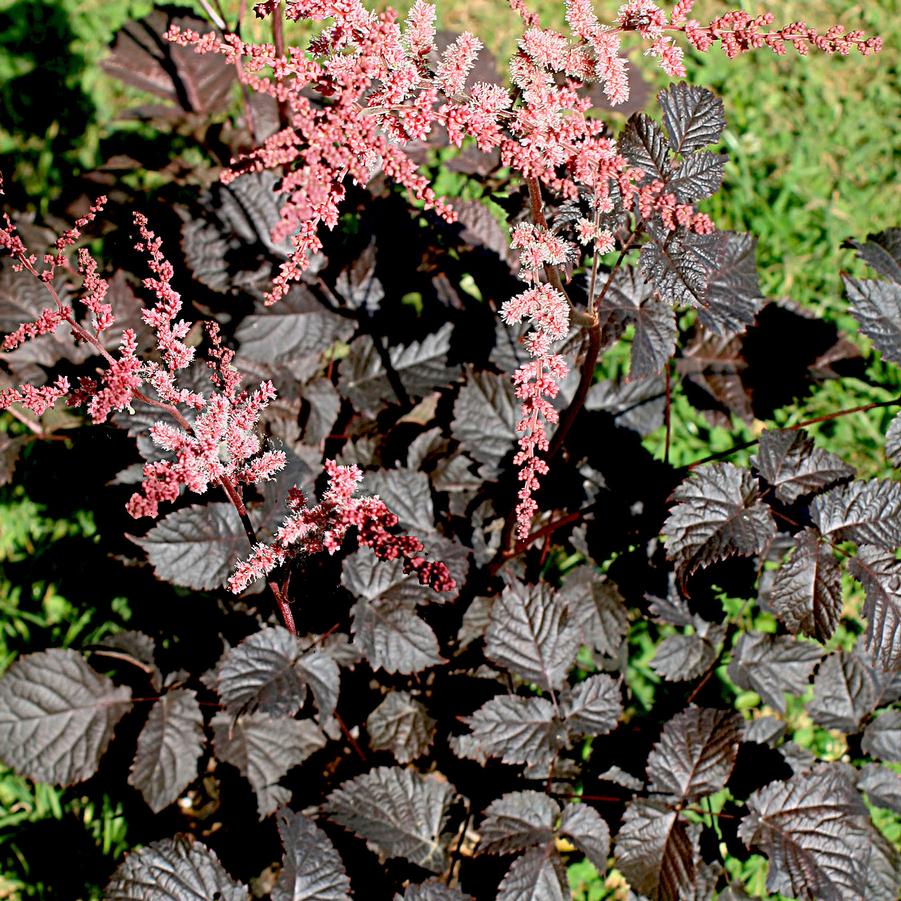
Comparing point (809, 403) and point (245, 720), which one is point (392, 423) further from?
point (809, 403)

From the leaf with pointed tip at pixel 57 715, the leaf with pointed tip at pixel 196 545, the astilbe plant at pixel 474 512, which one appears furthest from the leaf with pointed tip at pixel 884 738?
the leaf with pointed tip at pixel 57 715

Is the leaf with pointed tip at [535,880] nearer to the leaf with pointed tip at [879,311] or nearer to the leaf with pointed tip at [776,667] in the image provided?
the leaf with pointed tip at [776,667]

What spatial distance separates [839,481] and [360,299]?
1315 millimetres

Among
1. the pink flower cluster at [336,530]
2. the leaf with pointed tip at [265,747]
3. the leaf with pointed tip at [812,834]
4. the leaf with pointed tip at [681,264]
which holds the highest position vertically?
the leaf with pointed tip at [681,264]

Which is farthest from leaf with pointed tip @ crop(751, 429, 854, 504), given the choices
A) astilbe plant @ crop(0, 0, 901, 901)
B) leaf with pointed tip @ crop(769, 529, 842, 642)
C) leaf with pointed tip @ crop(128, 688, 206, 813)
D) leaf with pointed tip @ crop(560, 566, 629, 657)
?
leaf with pointed tip @ crop(128, 688, 206, 813)

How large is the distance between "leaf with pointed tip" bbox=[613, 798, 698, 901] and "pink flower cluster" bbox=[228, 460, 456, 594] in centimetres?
78

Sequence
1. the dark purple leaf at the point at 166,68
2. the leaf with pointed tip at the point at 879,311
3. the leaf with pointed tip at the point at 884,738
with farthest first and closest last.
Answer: the dark purple leaf at the point at 166,68 < the leaf with pointed tip at the point at 884,738 < the leaf with pointed tip at the point at 879,311

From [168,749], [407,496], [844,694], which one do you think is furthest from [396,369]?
[844,694]

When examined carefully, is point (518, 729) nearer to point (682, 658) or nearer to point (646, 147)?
point (682, 658)

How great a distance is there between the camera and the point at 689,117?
6.14 ft

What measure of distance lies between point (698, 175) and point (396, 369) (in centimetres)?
103

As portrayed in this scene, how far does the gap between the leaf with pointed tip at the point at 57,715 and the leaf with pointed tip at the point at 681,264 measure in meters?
1.57

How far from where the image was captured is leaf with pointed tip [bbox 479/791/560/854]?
195 centimetres

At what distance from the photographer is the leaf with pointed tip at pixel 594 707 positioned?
2.12 meters
